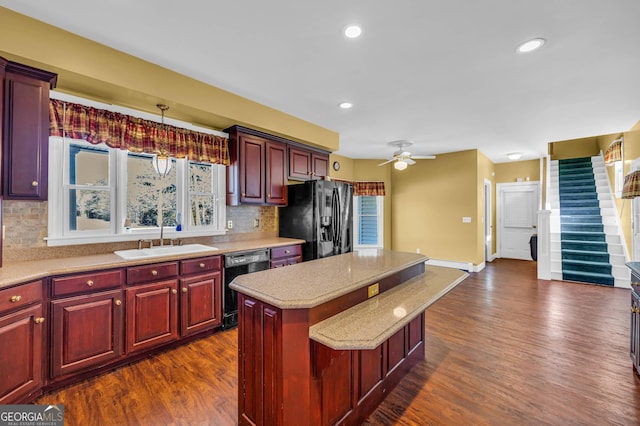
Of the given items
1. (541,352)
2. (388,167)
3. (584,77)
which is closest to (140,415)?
(541,352)

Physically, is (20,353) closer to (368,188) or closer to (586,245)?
(368,188)

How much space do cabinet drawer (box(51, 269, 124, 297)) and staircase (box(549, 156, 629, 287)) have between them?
Answer: 271 inches

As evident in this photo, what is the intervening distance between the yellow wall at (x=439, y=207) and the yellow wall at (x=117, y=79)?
4.11 m

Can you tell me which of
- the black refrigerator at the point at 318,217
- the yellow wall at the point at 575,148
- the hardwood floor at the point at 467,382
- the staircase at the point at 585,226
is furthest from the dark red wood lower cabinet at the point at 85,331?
the yellow wall at the point at 575,148

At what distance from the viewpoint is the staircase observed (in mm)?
4977

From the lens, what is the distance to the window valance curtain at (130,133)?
91.3 inches

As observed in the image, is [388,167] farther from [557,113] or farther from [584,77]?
[584,77]

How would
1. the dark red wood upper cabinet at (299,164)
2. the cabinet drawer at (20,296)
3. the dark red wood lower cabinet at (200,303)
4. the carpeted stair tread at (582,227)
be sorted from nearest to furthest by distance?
1. the cabinet drawer at (20,296)
2. the dark red wood lower cabinet at (200,303)
3. the dark red wood upper cabinet at (299,164)
4. the carpeted stair tread at (582,227)

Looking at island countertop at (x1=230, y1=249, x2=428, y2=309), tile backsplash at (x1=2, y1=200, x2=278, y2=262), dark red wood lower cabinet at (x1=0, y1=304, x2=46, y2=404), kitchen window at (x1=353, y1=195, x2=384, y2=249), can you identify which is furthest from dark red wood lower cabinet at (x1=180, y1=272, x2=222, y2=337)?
kitchen window at (x1=353, y1=195, x2=384, y2=249)

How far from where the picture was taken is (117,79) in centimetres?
227

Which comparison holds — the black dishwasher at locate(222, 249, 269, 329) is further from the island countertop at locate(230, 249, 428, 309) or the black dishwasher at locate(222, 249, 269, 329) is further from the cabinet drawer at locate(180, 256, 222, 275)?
the island countertop at locate(230, 249, 428, 309)

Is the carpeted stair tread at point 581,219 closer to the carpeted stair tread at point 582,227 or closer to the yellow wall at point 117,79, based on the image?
the carpeted stair tread at point 582,227

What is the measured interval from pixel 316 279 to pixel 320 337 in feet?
1.50

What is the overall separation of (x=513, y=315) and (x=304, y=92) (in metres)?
3.73
